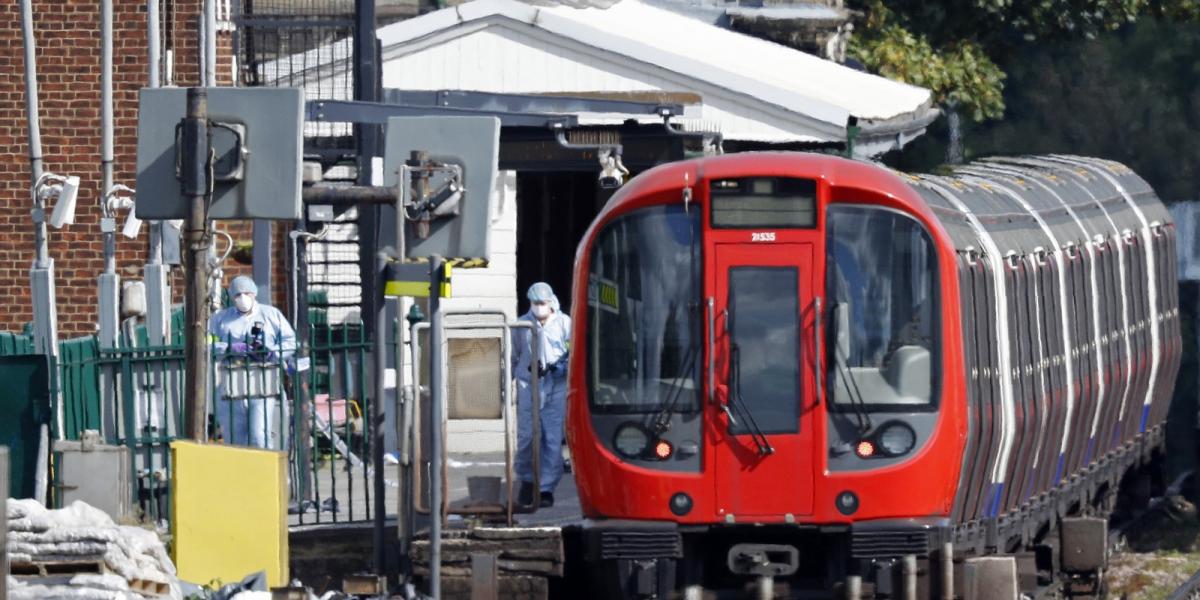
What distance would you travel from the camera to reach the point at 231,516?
1288cm

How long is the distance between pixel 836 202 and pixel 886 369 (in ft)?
2.83

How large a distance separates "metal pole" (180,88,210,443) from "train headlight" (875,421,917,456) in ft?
10.8

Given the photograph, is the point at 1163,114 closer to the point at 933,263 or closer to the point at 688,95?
the point at 688,95

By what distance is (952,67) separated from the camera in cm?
3181

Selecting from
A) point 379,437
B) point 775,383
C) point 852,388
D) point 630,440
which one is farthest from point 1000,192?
point 379,437

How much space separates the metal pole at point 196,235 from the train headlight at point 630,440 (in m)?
2.08

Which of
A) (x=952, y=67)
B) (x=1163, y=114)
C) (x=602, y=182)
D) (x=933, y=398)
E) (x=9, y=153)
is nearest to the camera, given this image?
(x=933, y=398)

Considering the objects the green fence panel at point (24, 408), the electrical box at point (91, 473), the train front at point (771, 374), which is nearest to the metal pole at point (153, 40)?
the green fence panel at point (24, 408)

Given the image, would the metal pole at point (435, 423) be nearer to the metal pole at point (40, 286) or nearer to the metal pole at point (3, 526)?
the metal pole at point (40, 286)

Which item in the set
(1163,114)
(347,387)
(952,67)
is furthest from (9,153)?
(1163,114)

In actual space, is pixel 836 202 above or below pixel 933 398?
above

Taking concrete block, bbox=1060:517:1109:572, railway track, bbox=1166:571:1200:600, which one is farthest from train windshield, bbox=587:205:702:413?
concrete block, bbox=1060:517:1109:572

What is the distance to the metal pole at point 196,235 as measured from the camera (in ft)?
39.2

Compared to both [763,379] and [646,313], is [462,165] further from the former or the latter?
[763,379]
